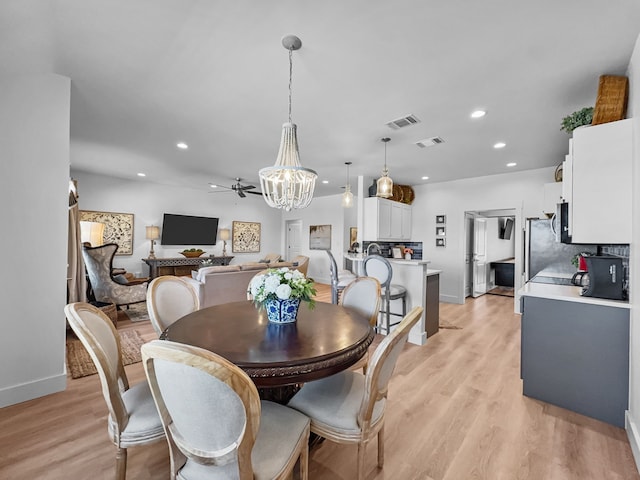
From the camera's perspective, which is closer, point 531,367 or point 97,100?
point 531,367

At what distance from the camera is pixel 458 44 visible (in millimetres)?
1910

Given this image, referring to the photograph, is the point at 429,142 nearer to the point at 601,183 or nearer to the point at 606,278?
the point at 601,183

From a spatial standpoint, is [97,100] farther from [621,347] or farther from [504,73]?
[621,347]

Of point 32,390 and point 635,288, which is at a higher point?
point 635,288

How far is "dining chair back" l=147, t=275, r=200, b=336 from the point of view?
2.04m

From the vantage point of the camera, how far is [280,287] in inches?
63.1

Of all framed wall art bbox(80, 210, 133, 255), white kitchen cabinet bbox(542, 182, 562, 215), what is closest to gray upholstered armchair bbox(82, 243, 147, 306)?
framed wall art bbox(80, 210, 133, 255)

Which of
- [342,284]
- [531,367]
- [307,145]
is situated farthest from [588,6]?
[342,284]

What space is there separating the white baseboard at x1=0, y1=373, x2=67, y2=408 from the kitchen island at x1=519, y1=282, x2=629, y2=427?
3.86 meters

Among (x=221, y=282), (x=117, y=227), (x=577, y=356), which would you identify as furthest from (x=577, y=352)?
(x=117, y=227)

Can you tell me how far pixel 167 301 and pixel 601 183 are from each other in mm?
3271

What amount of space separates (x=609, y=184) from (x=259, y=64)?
267 centimetres

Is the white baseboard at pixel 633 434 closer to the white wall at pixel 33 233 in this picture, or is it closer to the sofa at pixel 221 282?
the white wall at pixel 33 233

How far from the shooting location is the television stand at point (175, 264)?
6469mm
